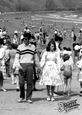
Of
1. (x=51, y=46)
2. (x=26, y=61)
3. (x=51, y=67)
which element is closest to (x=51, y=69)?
(x=51, y=67)

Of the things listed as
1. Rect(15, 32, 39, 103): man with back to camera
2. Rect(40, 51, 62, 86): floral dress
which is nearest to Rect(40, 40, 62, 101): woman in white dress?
Rect(40, 51, 62, 86): floral dress

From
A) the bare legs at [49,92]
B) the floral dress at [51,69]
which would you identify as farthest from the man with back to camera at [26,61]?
the bare legs at [49,92]

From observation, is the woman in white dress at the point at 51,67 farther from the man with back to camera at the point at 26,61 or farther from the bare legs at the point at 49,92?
the man with back to camera at the point at 26,61

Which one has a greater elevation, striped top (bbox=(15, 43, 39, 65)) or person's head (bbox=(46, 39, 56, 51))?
person's head (bbox=(46, 39, 56, 51))

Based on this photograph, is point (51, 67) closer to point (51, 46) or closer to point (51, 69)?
point (51, 69)

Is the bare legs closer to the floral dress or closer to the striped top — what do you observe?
the floral dress

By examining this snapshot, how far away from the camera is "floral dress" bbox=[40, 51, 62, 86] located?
8938 mm

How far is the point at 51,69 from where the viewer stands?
8961 mm

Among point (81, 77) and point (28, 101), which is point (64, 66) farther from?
point (28, 101)

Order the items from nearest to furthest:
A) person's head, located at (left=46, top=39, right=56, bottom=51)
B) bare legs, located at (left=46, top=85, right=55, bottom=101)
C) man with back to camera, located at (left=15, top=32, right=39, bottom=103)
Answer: man with back to camera, located at (left=15, top=32, right=39, bottom=103)
person's head, located at (left=46, top=39, right=56, bottom=51)
bare legs, located at (left=46, top=85, right=55, bottom=101)

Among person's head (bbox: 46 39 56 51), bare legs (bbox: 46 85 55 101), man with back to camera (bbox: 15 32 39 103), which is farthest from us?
bare legs (bbox: 46 85 55 101)

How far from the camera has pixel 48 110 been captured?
8.38m

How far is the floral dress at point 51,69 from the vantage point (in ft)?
29.3

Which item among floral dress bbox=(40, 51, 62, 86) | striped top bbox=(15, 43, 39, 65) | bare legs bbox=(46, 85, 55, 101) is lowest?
bare legs bbox=(46, 85, 55, 101)
